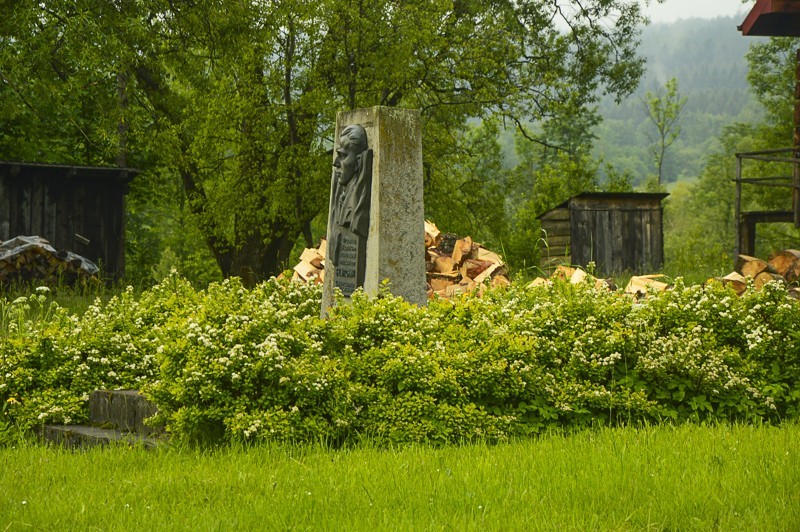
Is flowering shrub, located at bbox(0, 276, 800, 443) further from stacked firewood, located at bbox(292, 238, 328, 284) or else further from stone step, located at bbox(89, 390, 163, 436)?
stacked firewood, located at bbox(292, 238, 328, 284)

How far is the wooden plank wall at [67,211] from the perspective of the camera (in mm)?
19625

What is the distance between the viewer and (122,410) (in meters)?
7.13

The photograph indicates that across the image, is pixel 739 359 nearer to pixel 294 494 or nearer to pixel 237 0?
pixel 294 494

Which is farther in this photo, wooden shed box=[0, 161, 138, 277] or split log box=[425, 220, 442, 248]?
wooden shed box=[0, 161, 138, 277]

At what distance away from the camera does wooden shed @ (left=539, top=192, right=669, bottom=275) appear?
886 inches

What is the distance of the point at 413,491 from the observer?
492cm

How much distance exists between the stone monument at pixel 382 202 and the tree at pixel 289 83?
22.7 ft

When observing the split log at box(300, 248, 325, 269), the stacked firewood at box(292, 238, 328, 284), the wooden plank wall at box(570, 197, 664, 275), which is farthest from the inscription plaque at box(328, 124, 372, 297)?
the wooden plank wall at box(570, 197, 664, 275)

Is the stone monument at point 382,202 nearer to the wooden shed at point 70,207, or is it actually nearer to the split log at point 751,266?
the split log at point 751,266

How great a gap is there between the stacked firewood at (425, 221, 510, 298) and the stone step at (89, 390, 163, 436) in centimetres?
683

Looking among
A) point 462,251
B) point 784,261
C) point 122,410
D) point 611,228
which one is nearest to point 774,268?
point 784,261

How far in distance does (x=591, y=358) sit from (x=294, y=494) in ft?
10.2

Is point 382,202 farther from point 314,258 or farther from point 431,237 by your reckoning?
point 431,237

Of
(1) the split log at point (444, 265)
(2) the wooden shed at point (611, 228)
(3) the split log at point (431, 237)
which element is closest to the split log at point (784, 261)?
(1) the split log at point (444, 265)
